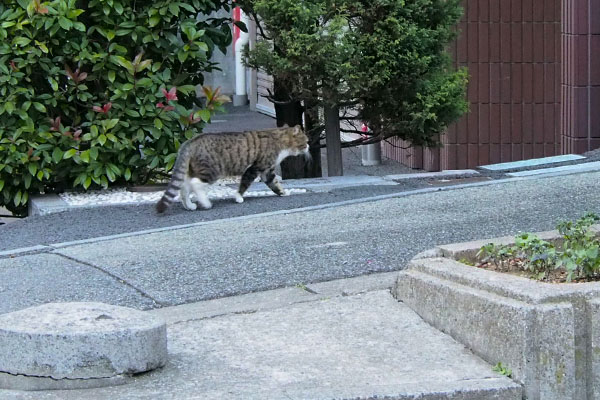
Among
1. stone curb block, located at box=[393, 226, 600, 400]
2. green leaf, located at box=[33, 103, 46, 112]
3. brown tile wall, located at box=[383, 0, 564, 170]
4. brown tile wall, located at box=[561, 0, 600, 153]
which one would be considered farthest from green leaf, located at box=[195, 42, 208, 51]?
stone curb block, located at box=[393, 226, 600, 400]

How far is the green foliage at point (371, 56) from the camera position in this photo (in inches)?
425

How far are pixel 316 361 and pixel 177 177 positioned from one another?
4930 millimetres

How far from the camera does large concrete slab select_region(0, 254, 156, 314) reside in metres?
6.52

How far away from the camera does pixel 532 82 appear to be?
14648mm

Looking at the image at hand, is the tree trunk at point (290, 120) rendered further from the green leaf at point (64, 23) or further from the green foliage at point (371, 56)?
the green leaf at point (64, 23)

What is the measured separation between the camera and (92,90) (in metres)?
10.8

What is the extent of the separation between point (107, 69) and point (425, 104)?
321cm

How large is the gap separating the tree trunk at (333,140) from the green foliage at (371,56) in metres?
0.38

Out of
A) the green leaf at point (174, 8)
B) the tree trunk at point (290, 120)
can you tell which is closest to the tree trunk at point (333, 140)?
the tree trunk at point (290, 120)

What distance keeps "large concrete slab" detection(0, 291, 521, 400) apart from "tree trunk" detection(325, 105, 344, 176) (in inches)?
233

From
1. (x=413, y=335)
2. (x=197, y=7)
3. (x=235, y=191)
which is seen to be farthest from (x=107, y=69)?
(x=413, y=335)

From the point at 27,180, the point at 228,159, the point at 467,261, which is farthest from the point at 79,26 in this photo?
the point at 467,261

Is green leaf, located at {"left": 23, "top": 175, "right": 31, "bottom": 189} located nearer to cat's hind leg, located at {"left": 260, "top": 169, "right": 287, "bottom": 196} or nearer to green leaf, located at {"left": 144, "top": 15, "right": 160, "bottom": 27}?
green leaf, located at {"left": 144, "top": 15, "right": 160, "bottom": 27}

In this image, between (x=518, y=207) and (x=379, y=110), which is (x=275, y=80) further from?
(x=518, y=207)
